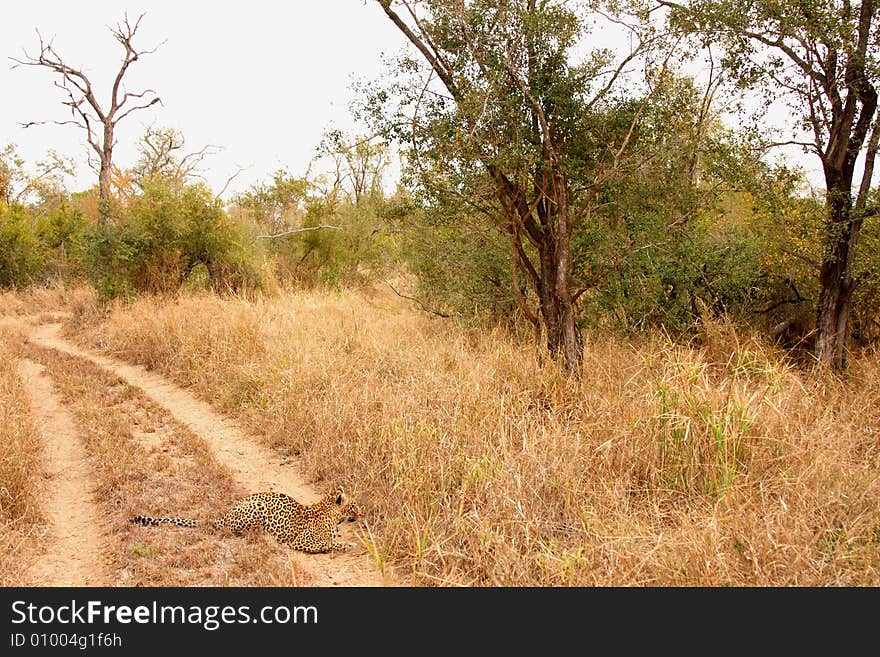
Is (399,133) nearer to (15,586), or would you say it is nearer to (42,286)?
(15,586)

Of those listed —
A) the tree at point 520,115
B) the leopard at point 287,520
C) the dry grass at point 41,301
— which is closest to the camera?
the leopard at point 287,520

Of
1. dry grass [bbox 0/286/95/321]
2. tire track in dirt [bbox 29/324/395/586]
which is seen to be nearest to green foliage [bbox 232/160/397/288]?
dry grass [bbox 0/286/95/321]

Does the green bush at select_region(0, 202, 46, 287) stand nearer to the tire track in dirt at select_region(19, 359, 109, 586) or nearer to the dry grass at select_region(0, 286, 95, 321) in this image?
the dry grass at select_region(0, 286, 95, 321)

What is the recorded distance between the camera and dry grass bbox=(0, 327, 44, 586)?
140 inches

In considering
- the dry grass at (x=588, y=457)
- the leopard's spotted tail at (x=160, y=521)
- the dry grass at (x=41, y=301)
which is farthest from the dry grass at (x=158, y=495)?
the dry grass at (x=41, y=301)

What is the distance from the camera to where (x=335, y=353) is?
7.36m

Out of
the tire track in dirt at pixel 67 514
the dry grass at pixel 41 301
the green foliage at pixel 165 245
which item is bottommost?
the tire track in dirt at pixel 67 514

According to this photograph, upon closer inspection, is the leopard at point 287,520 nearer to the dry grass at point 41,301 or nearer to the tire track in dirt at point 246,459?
the tire track in dirt at point 246,459

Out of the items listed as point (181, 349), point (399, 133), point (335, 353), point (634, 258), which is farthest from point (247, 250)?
point (634, 258)

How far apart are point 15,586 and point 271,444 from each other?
8.02 feet

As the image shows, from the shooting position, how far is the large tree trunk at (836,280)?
19.1 feet

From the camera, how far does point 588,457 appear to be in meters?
4.30

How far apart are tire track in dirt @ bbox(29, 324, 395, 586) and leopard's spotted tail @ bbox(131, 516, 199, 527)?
0.74 m

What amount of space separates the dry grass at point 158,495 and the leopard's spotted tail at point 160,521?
5 cm
